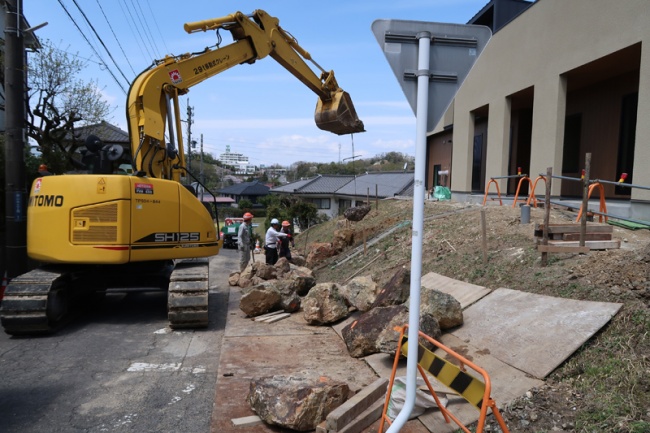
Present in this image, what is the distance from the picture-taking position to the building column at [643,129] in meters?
8.80

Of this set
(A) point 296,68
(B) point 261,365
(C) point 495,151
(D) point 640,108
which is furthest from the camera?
(C) point 495,151

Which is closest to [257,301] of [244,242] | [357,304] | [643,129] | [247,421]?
[357,304]

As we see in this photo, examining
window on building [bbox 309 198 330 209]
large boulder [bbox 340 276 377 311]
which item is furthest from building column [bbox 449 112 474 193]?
window on building [bbox 309 198 330 209]

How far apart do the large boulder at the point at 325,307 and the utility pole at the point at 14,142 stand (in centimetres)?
504

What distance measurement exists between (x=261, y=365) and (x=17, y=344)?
11.5 ft

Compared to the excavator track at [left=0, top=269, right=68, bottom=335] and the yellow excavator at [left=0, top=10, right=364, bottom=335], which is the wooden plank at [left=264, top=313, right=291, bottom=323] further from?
the excavator track at [left=0, top=269, right=68, bottom=335]

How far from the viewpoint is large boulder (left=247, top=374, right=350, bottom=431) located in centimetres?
380

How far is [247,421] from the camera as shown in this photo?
4.00 m

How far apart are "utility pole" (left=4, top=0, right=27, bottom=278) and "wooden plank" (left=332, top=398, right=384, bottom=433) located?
274 inches

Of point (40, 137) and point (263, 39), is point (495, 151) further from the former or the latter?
point (40, 137)

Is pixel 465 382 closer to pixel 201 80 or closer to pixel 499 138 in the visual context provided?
pixel 201 80

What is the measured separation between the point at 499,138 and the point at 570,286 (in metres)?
10.7

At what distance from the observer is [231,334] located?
6812mm

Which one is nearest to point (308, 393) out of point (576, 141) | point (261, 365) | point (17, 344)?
point (261, 365)
